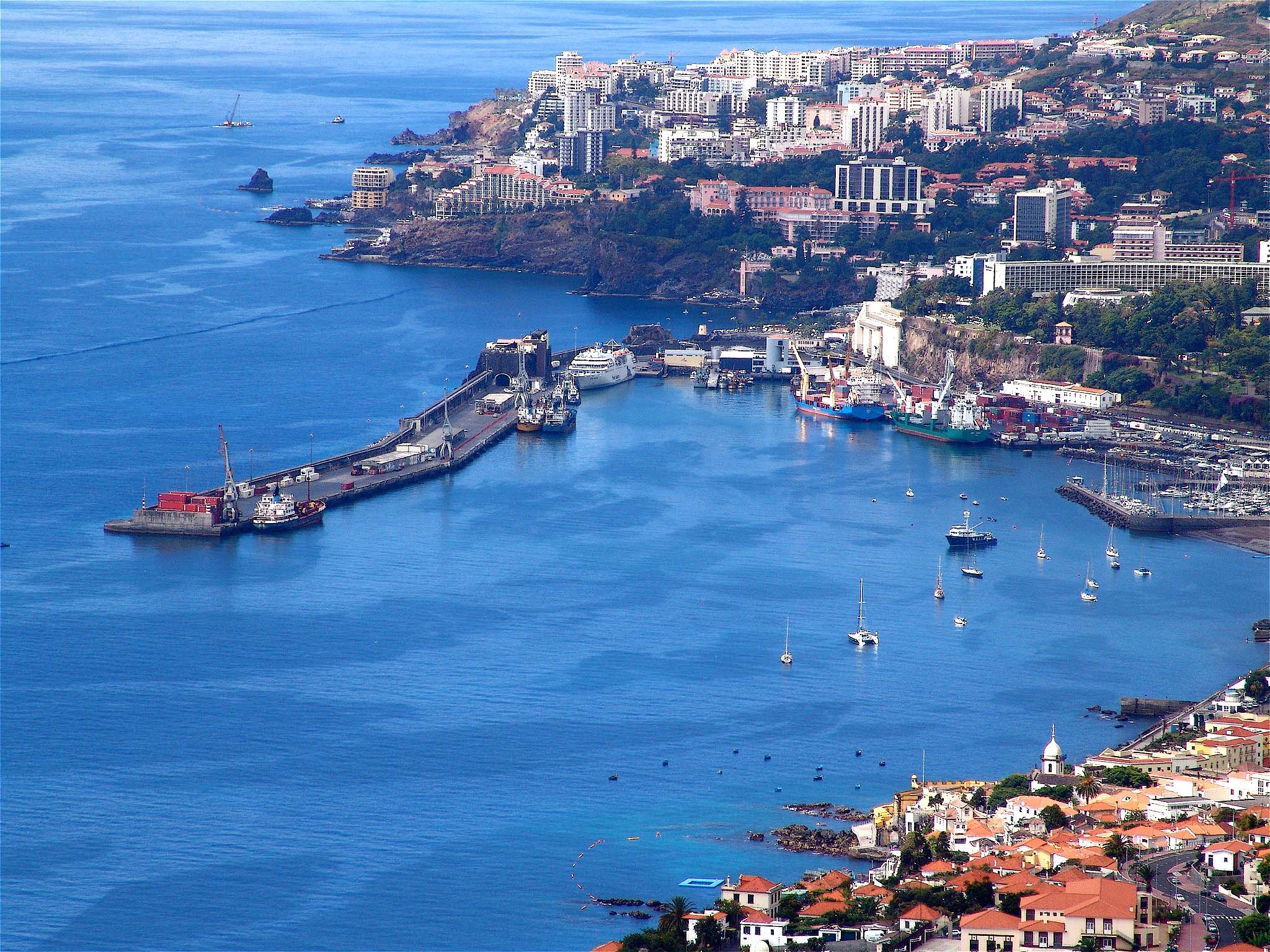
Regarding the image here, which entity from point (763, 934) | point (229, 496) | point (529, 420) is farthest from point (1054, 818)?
point (529, 420)

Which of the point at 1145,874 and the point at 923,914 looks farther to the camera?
the point at 1145,874

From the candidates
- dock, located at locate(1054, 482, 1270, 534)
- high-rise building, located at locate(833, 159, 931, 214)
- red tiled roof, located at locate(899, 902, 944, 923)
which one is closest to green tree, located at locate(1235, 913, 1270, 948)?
red tiled roof, located at locate(899, 902, 944, 923)

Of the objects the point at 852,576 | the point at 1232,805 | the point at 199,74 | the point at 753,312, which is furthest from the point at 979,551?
the point at 199,74

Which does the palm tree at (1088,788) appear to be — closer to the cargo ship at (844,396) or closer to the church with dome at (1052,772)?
the church with dome at (1052,772)

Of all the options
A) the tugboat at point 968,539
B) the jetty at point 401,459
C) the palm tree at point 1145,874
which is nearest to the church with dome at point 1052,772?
the palm tree at point 1145,874

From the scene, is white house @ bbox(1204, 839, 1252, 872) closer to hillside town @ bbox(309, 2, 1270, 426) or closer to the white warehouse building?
hillside town @ bbox(309, 2, 1270, 426)

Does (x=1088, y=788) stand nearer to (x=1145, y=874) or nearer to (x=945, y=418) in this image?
(x=1145, y=874)
